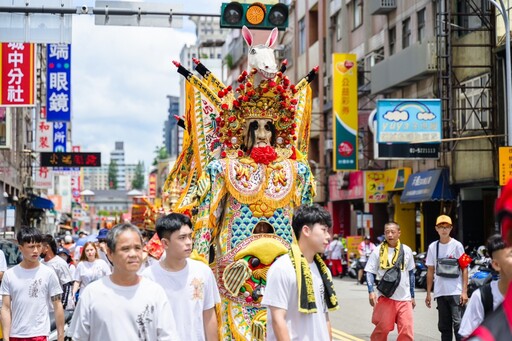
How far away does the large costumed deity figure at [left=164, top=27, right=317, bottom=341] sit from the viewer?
1045 centimetres

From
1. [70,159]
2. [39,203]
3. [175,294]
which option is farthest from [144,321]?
[39,203]

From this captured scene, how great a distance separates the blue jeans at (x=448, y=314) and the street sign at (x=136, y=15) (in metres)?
6.16

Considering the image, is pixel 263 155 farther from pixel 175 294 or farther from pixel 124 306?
pixel 124 306

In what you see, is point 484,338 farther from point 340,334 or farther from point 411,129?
point 411,129

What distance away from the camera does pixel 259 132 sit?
35.7 feet

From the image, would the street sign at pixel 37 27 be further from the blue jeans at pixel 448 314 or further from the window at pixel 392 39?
the window at pixel 392 39

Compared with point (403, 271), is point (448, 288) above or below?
below

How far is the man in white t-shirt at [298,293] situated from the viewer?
664cm

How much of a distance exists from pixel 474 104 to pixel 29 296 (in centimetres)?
2243

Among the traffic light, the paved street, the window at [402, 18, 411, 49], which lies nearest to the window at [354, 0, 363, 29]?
the window at [402, 18, 411, 49]

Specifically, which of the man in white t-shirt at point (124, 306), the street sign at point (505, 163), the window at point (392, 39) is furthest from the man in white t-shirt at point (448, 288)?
the window at point (392, 39)

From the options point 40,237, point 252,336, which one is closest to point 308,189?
point 252,336

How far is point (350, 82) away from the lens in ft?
128

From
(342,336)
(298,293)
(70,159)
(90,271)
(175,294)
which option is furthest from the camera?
(70,159)
